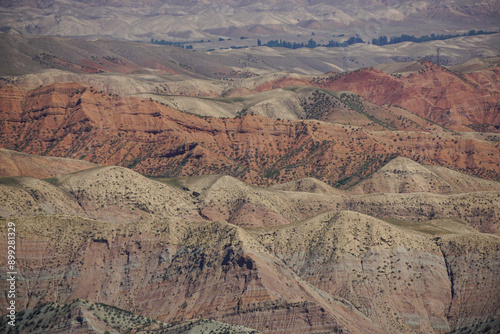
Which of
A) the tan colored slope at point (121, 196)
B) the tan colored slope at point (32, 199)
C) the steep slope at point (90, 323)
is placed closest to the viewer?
the steep slope at point (90, 323)

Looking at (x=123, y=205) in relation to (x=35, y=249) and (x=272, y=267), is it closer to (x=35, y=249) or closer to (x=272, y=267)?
(x=35, y=249)

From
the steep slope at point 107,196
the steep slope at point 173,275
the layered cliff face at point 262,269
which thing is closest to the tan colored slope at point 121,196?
the steep slope at point 107,196

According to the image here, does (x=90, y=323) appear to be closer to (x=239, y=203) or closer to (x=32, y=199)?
(x=32, y=199)

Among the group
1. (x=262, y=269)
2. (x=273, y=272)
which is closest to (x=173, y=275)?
(x=262, y=269)

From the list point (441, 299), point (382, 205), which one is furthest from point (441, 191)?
point (441, 299)

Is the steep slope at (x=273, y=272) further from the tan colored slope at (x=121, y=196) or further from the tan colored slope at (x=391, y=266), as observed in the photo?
the tan colored slope at (x=121, y=196)
